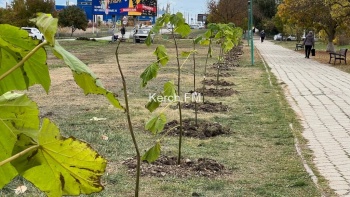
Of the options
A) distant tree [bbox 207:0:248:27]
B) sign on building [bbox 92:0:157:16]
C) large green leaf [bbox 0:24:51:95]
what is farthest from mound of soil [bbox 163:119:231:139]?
sign on building [bbox 92:0:157:16]

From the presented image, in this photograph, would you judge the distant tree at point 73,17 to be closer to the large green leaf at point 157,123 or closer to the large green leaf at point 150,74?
the large green leaf at point 150,74

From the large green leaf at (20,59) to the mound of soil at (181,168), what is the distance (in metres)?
4.24

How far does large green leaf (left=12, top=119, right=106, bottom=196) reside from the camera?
88cm

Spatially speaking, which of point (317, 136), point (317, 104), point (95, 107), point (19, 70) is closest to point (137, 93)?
point (95, 107)

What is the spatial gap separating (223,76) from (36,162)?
16.4 metres

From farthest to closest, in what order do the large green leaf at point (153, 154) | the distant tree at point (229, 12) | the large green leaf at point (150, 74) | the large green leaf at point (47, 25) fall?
the distant tree at point (229, 12), the large green leaf at point (150, 74), the large green leaf at point (153, 154), the large green leaf at point (47, 25)

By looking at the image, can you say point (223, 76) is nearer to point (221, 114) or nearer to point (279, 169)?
point (221, 114)

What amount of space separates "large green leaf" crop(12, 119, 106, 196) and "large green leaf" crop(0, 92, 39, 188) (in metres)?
0.02

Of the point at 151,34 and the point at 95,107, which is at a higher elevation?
the point at 151,34

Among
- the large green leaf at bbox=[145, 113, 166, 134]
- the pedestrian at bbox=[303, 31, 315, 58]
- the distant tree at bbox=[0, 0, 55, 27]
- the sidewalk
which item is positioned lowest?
the sidewalk

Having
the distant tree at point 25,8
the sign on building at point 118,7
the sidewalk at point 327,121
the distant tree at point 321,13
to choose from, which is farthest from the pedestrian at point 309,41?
the distant tree at point 25,8

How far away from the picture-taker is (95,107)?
9539 millimetres

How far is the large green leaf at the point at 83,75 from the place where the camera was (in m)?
0.82

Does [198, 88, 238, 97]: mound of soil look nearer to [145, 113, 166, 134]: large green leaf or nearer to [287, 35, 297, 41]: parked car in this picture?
[145, 113, 166, 134]: large green leaf
